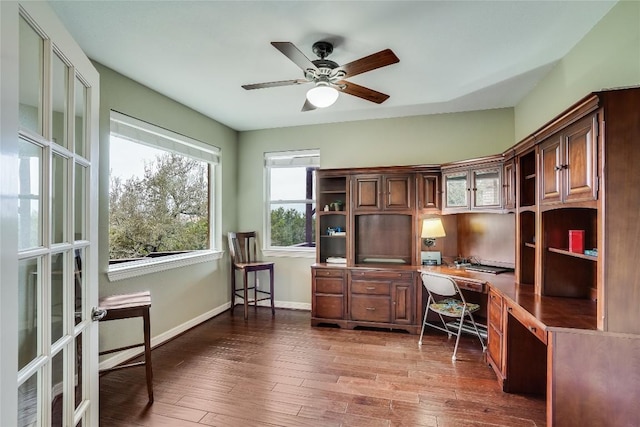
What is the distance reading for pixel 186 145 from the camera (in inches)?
155

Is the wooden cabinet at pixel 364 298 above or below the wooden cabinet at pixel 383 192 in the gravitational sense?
below

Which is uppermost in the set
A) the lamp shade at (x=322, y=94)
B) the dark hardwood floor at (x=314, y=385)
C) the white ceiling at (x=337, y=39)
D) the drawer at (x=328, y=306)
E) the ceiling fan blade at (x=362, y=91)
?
the white ceiling at (x=337, y=39)

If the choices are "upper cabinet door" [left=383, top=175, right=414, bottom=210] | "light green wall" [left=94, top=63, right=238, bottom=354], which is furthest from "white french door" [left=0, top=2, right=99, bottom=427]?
"upper cabinet door" [left=383, top=175, right=414, bottom=210]

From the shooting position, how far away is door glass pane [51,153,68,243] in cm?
121

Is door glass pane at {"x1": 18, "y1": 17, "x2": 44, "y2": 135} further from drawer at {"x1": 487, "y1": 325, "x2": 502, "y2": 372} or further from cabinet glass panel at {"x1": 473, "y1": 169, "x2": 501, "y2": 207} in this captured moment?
cabinet glass panel at {"x1": 473, "y1": 169, "x2": 501, "y2": 207}

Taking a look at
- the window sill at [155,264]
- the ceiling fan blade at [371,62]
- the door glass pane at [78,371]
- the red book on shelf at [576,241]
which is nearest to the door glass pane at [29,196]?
the door glass pane at [78,371]

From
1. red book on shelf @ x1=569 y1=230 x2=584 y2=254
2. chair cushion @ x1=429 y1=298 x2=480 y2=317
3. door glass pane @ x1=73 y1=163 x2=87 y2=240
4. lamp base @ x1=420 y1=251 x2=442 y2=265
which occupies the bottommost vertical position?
chair cushion @ x1=429 y1=298 x2=480 y2=317

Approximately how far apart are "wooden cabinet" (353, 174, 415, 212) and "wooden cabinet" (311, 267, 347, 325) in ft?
2.93

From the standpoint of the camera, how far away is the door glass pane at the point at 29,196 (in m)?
0.99

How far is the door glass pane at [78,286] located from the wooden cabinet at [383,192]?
3.15 metres

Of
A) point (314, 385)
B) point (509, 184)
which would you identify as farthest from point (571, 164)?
point (314, 385)

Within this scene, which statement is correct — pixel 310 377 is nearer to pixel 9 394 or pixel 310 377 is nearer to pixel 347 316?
pixel 347 316

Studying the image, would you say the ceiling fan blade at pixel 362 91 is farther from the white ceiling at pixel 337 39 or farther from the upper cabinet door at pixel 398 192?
the upper cabinet door at pixel 398 192

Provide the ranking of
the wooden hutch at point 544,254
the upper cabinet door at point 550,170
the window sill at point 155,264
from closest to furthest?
the wooden hutch at point 544,254
the upper cabinet door at point 550,170
the window sill at point 155,264
